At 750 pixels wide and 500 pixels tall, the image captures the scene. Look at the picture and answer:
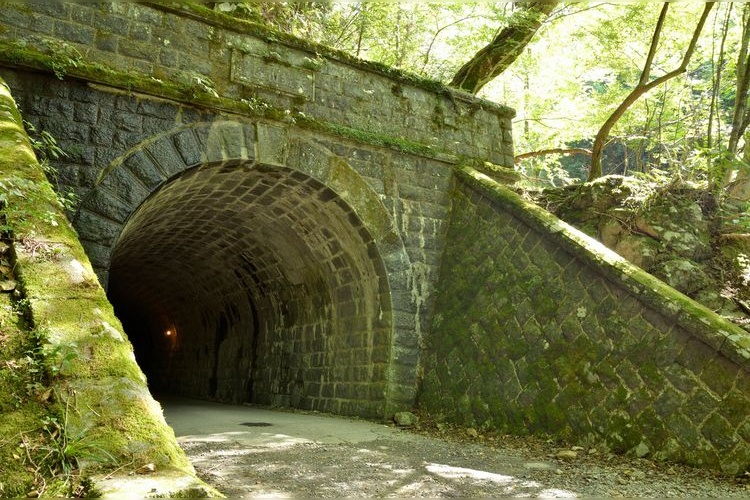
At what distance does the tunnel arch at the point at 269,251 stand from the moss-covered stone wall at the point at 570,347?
819mm

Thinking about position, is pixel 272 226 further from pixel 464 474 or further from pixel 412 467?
pixel 464 474

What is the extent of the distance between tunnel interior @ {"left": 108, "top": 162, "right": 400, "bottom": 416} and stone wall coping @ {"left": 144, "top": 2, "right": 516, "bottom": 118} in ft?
5.06

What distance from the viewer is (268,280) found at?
30.8ft

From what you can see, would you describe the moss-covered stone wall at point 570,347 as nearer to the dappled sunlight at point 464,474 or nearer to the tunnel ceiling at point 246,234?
the dappled sunlight at point 464,474

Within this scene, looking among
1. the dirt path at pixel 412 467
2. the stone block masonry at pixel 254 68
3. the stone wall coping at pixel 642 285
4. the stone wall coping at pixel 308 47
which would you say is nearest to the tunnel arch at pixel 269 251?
the stone block masonry at pixel 254 68

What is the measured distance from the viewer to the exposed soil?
366cm

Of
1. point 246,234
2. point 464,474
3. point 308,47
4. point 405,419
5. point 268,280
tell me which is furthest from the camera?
point 268,280

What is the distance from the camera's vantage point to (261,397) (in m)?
9.60

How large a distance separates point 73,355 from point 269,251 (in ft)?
21.2

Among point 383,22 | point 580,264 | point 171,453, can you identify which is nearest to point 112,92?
point 171,453

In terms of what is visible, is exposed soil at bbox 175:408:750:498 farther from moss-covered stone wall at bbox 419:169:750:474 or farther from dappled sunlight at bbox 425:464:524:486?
moss-covered stone wall at bbox 419:169:750:474

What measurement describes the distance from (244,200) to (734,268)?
263 inches

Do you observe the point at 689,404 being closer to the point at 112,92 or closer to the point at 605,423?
the point at 605,423

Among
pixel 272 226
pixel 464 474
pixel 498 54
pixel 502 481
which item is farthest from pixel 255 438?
pixel 498 54
